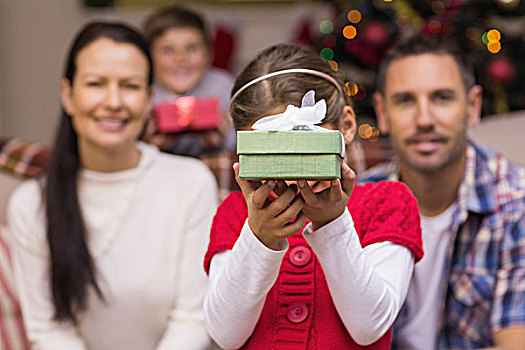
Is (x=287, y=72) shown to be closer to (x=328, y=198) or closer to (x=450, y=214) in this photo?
(x=328, y=198)

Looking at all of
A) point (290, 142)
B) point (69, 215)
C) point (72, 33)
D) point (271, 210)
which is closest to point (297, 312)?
point (271, 210)

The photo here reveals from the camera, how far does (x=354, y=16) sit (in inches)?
105

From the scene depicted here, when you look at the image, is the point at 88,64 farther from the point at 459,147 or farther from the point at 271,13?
the point at 271,13

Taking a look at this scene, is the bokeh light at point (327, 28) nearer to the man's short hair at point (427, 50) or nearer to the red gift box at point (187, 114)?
the red gift box at point (187, 114)

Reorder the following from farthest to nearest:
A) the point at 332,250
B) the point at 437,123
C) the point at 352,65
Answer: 1. the point at 352,65
2. the point at 437,123
3. the point at 332,250

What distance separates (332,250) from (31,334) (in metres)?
0.93

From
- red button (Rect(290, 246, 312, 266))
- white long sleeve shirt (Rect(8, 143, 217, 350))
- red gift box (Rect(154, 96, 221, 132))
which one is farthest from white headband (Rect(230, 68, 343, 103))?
red gift box (Rect(154, 96, 221, 132))

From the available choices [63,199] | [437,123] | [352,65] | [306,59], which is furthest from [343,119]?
[352,65]

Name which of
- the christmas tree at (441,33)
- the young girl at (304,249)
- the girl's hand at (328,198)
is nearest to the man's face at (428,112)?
the young girl at (304,249)

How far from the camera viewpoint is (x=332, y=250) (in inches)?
36.6

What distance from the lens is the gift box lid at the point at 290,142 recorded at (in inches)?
32.8

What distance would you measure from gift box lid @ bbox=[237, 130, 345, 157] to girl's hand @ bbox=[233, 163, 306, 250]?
5cm

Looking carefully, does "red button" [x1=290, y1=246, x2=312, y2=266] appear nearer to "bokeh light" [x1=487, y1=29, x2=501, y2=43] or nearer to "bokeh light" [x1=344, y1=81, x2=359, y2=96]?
"bokeh light" [x1=344, y1=81, x2=359, y2=96]

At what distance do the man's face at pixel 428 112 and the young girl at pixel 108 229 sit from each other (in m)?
0.49
